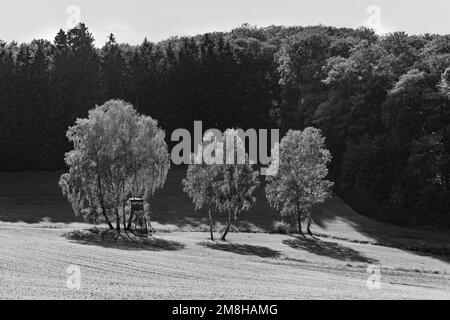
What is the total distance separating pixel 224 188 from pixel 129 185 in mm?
9288

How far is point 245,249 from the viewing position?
50.2m

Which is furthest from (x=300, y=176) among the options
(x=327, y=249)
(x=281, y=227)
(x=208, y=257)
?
(x=208, y=257)

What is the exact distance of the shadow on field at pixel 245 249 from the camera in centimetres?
4804

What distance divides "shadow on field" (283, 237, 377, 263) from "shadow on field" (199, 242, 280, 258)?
4.97m

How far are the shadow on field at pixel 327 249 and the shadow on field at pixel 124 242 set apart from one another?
43.3 feet

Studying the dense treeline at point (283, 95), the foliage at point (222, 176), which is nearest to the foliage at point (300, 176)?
the foliage at point (222, 176)

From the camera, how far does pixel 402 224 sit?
2906 inches

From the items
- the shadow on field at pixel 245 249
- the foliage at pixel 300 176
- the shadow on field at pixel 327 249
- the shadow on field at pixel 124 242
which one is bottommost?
the shadow on field at pixel 327 249

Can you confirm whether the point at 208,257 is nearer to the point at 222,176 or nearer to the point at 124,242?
the point at 124,242

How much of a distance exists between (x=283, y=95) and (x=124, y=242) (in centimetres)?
6308

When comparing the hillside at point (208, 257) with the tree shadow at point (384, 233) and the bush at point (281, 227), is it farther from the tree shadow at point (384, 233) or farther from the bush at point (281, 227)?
the bush at point (281, 227)

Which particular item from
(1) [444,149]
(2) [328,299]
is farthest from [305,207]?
(2) [328,299]
